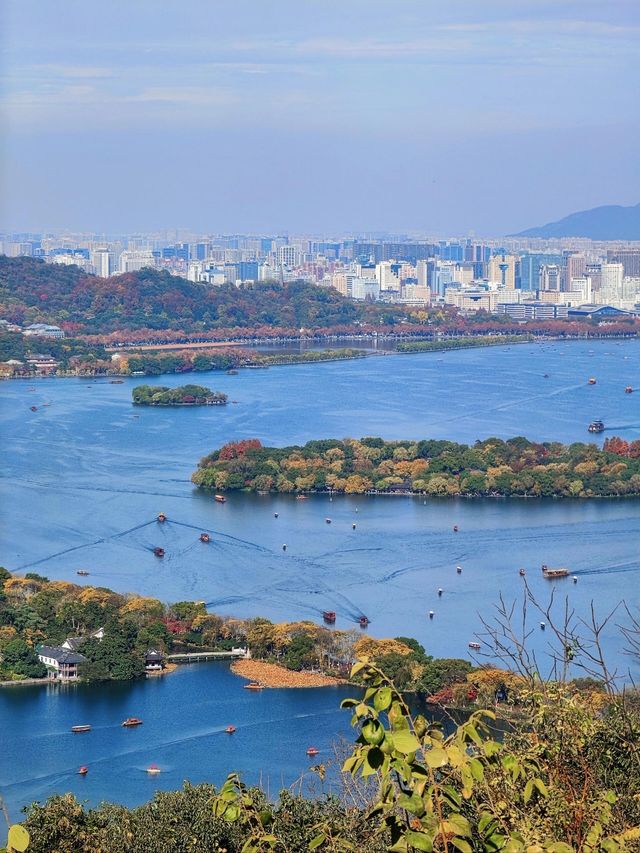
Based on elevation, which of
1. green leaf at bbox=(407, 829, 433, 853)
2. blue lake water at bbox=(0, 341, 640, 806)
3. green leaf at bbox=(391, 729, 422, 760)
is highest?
green leaf at bbox=(391, 729, 422, 760)

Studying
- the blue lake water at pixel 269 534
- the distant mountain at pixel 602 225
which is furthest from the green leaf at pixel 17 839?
the distant mountain at pixel 602 225

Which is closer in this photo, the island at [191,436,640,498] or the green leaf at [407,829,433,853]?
the green leaf at [407,829,433,853]

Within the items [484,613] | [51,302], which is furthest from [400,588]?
[51,302]

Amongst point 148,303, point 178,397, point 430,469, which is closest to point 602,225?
point 148,303

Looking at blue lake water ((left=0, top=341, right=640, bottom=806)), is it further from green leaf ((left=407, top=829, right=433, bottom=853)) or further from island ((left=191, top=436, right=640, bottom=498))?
green leaf ((left=407, top=829, right=433, bottom=853))

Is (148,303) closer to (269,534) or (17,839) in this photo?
(269,534)

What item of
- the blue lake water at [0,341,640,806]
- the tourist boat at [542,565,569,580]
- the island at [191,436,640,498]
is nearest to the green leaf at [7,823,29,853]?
the blue lake water at [0,341,640,806]

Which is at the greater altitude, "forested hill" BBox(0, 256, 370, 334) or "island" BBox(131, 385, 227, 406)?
"forested hill" BBox(0, 256, 370, 334)
